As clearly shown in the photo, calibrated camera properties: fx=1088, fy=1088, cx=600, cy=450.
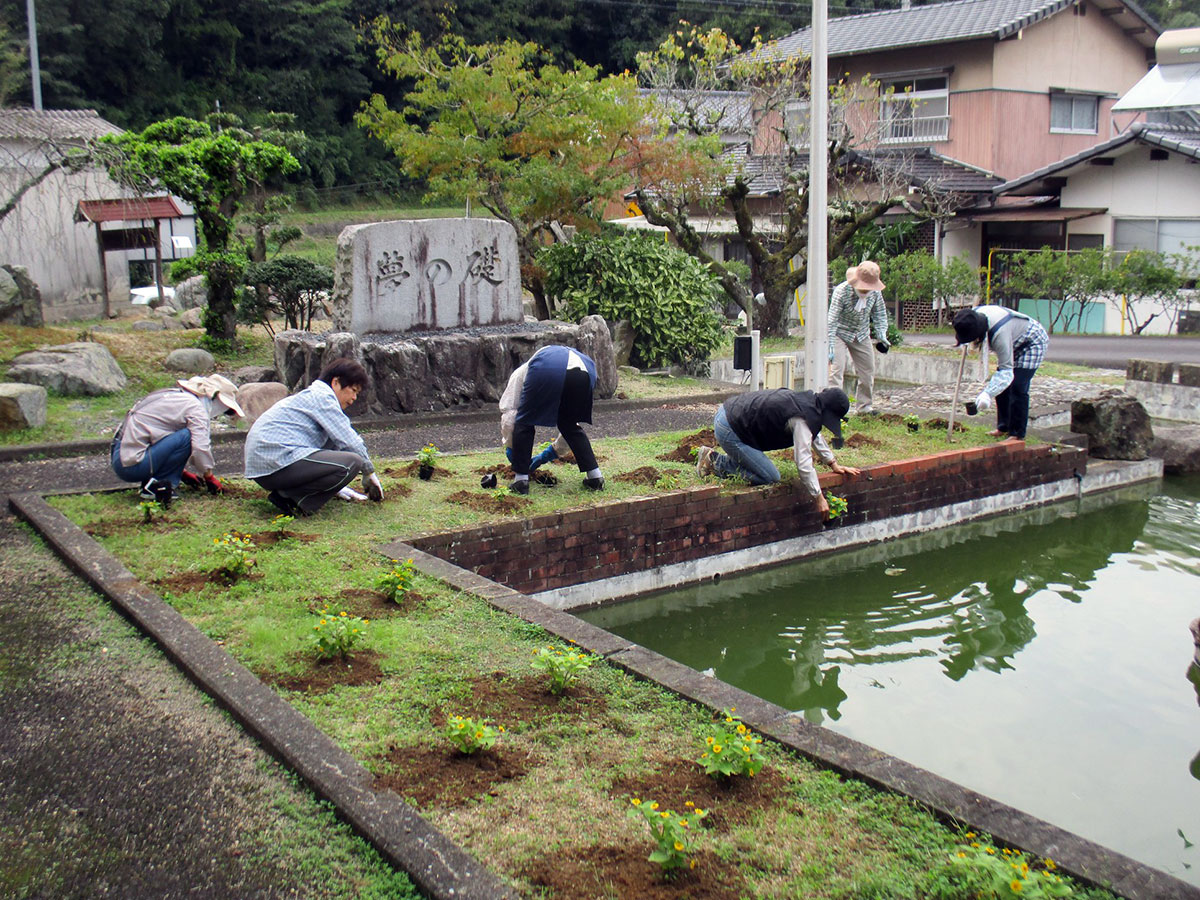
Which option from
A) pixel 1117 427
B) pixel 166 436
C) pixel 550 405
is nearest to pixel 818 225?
pixel 1117 427

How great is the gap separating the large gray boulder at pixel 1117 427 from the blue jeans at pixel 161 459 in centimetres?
917

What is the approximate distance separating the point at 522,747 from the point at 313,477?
3641 mm

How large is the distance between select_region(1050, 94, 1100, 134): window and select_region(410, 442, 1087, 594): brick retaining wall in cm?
2200

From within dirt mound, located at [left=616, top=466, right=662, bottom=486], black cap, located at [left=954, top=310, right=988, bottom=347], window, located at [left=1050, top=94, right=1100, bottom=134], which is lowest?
dirt mound, located at [left=616, top=466, right=662, bottom=486]

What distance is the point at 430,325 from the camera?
13781 mm

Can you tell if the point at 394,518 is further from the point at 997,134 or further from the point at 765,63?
the point at 997,134

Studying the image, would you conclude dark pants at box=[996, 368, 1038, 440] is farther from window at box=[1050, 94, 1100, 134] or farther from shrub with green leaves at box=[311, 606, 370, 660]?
window at box=[1050, 94, 1100, 134]

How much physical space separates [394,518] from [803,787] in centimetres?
435

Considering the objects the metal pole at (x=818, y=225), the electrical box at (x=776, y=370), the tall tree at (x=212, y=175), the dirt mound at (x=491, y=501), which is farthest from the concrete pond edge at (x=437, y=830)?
the tall tree at (x=212, y=175)

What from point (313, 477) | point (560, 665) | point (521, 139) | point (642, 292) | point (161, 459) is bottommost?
point (560, 665)

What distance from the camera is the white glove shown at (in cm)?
785

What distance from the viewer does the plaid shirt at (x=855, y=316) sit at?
10914 millimetres

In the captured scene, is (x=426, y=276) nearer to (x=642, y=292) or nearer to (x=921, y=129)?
(x=642, y=292)

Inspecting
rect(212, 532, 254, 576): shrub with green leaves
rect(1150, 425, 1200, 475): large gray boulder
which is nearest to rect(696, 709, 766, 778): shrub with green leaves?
rect(212, 532, 254, 576): shrub with green leaves
